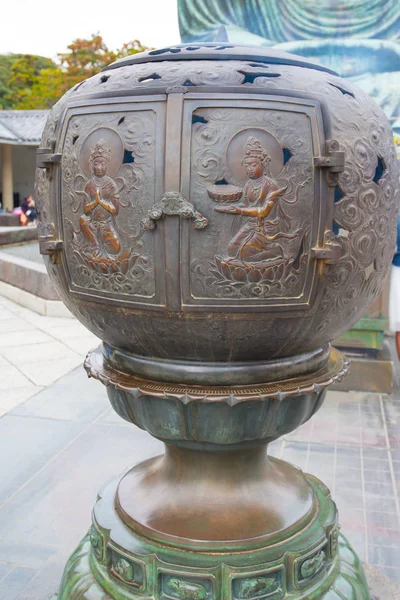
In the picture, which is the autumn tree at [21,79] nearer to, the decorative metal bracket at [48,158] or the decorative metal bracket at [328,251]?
the decorative metal bracket at [48,158]

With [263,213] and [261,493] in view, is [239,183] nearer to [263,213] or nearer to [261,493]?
[263,213]

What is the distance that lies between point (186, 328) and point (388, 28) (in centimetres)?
717

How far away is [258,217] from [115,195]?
38cm

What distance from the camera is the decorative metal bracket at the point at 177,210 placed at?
139 centimetres

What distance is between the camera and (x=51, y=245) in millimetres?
1633

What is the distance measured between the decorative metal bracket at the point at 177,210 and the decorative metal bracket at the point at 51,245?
0.37 m

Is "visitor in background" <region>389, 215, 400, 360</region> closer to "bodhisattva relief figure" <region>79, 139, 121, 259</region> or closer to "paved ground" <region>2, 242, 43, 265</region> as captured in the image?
"bodhisattva relief figure" <region>79, 139, 121, 259</region>

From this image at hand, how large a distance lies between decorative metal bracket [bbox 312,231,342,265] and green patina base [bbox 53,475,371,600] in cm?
96

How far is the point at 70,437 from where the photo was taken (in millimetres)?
3516

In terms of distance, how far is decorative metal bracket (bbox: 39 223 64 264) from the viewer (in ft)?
5.35

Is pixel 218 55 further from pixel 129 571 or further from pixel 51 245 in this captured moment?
pixel 129 571

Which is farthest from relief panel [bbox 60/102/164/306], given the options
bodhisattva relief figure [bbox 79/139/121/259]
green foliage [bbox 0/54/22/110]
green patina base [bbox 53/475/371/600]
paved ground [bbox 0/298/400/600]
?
green foliage [bbox 0/54/22/110]

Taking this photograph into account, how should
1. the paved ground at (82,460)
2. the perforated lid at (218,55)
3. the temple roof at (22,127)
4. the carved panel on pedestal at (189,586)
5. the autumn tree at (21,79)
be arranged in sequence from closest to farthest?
1. the perforated lid at (218,55)
2. the carved panel on pedestal at (189,586)
3. the paved ground at (82,460)
4. the temple roof at (22,127)
5. the autumn tree at (21,79)

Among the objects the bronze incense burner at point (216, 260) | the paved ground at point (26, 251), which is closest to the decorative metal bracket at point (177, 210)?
the bronze incense burner at point (216, 260)
